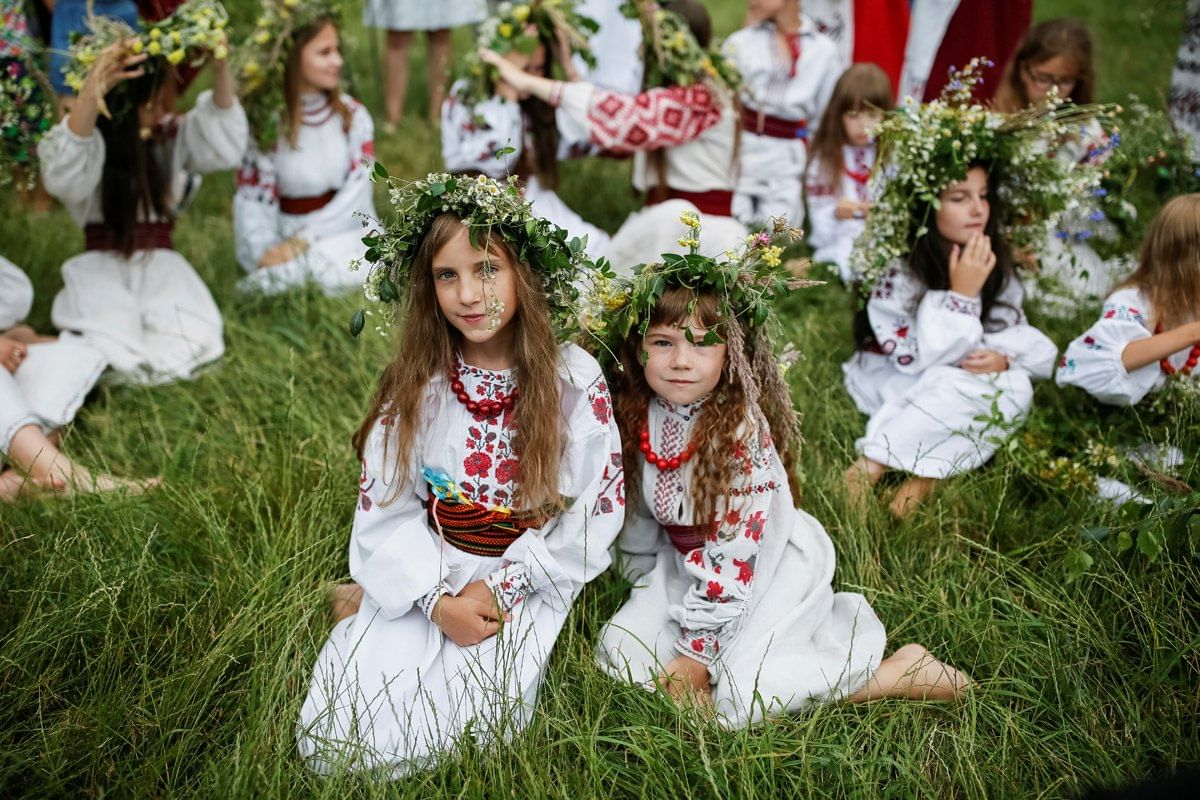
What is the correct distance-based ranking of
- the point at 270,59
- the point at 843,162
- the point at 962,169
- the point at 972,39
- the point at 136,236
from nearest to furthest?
the point at 962,169, the point at 136,236, the point at 270,59, the point at 972,39, the point at 843,162

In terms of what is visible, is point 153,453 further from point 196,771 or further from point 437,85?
point 437,85

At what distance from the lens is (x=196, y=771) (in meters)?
2.47

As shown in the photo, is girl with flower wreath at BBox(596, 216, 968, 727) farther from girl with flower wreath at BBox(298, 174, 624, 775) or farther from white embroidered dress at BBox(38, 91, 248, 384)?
white embroidered dress at BBox(38, 91, 248, 384)

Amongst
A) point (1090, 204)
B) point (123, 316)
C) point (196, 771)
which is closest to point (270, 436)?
point (123, 316)

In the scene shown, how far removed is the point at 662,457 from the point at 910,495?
106 cm

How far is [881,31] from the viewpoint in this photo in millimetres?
5863

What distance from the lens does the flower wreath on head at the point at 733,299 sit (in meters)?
2.53

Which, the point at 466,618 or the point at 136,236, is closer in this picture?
the point at 466,618

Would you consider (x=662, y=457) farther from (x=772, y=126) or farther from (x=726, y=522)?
(x=772, y=126)

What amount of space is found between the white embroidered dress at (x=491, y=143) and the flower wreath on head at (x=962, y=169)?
1506 mm

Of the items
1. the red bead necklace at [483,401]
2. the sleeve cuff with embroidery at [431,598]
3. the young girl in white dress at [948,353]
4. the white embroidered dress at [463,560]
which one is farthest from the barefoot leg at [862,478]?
the sleeve cuff with embroidery at [431,598]

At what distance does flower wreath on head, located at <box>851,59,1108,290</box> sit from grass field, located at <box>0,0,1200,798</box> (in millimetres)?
687

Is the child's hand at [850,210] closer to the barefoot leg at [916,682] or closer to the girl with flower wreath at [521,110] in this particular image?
the girl with flower wreath at [521,110]

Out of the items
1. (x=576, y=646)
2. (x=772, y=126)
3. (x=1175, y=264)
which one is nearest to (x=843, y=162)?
(x=772, y=126)
